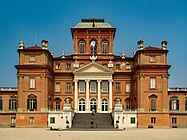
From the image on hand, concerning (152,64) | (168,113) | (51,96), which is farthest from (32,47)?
(168,113)

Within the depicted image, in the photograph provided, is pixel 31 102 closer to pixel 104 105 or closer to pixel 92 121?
pixel 92 121

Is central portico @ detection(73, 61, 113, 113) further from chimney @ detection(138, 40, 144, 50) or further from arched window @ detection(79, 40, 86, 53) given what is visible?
chimney @ detection(138, 40, 144, 50)

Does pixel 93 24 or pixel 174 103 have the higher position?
pixel 93 24

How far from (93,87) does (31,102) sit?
13.2 m

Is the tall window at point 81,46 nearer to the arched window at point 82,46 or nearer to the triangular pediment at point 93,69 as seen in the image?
the arched window at point 82,46

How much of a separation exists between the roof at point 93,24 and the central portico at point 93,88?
31.0 feet

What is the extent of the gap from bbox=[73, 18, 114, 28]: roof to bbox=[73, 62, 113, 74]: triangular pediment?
9.61 meters

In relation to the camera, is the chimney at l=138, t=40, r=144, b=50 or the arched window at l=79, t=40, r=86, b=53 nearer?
the chimney at l=138, t=40, r=144, b=50

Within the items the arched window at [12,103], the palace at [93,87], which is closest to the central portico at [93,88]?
the palace at [93,87]

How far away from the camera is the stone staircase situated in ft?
181

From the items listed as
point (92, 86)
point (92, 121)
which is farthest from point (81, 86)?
point (92, 121)

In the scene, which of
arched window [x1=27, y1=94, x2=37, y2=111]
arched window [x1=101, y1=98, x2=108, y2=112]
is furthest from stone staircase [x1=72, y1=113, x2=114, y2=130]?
arched window [x1=27, y1=94, x2=37, y2=111]

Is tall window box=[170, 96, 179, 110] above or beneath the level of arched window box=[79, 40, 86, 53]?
beneath

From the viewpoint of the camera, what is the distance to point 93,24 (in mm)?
74188
